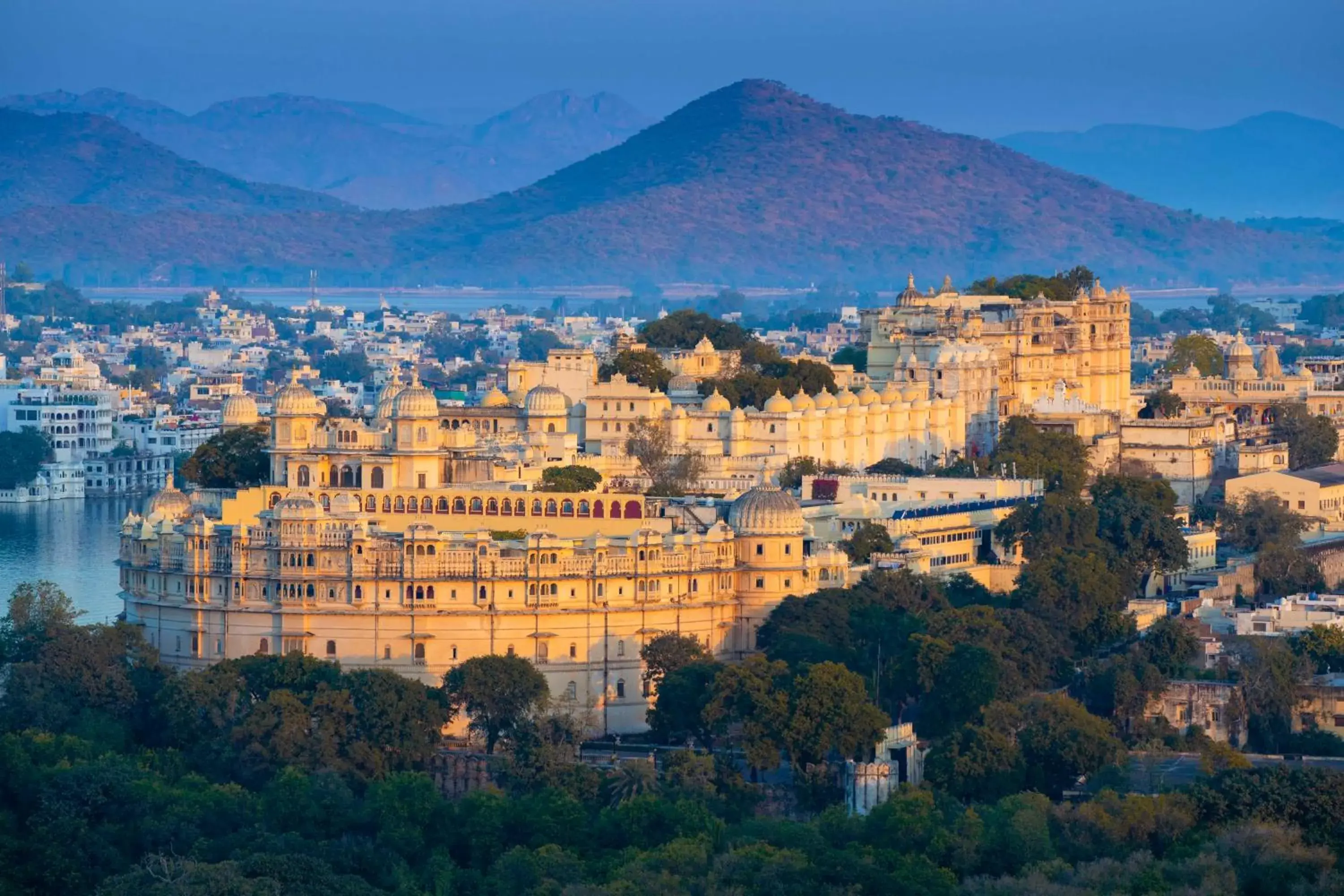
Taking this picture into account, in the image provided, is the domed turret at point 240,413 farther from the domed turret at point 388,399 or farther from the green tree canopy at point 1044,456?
the green tree canopy at point 1044,456

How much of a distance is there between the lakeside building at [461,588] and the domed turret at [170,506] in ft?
0.40

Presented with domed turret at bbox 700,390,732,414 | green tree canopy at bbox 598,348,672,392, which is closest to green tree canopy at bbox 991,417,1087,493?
domed turret at bbox 700,390,732,414

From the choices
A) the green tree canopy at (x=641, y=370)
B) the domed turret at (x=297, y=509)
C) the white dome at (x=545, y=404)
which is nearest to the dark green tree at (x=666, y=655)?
the domed turret at (x=297, y=509)

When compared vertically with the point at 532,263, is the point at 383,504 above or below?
below

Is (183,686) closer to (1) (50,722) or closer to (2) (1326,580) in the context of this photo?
(1) (50,722)

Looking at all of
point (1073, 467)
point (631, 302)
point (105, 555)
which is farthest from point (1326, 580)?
point (631, 302)

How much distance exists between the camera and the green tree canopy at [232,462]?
51.5 m

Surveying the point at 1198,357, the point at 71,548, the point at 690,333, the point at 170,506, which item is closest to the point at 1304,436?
the point at 690,333

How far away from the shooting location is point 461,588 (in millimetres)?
41969

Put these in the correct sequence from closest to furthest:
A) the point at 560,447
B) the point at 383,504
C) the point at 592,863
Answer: the point at 592,863 < the point at 383,504 < the point at 560,447

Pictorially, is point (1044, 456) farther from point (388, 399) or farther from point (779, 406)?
point (388, 399)

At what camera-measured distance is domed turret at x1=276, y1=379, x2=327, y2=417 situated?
50.0 metres

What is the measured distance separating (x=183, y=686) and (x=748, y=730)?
5936 mm

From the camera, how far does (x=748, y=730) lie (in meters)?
38.7
